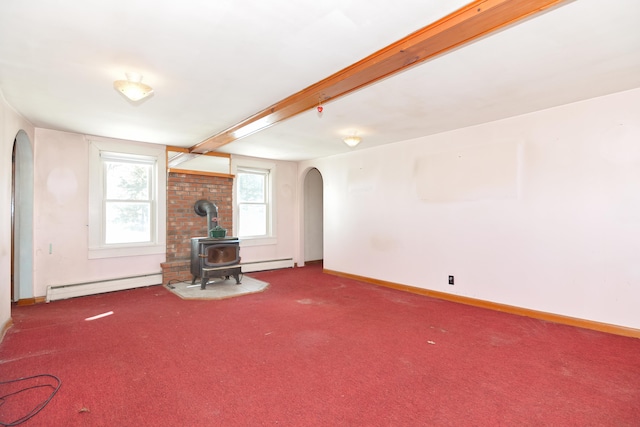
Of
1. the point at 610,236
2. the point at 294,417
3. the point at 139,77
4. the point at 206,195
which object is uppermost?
the point at 139,77

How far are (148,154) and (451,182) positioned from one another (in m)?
4.88

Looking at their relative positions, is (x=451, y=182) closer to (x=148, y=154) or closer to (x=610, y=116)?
(x=610, y=116)

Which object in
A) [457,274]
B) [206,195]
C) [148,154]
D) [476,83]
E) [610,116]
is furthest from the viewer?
[206,195]

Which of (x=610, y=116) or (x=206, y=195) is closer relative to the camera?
(x=610, y=116)

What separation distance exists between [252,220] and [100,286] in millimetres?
2844

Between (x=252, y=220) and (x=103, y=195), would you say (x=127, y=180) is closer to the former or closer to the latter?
(x=103, y=195)

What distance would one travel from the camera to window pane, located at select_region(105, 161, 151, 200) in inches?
201

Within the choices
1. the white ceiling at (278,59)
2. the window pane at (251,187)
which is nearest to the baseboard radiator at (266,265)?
the window pane at (251,187)

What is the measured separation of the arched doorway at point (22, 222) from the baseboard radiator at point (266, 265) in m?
3.13

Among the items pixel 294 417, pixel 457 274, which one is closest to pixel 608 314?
pixel 457 274

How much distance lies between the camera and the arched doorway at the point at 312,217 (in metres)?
7.85

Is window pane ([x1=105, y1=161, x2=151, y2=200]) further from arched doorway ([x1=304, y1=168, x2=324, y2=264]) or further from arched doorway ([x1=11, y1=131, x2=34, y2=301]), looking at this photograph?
arched doorway ([x1=304, y1=168, x2=324, y2=264])

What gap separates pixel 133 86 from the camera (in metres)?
2.73

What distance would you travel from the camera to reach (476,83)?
292cm
